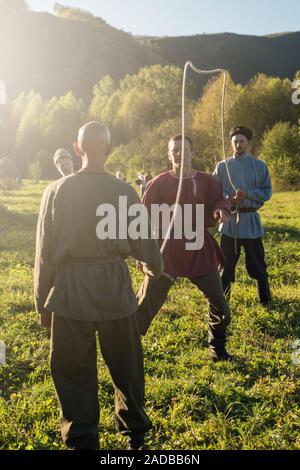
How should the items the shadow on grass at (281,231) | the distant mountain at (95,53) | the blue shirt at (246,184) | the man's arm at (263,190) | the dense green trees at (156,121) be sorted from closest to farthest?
1. the man's arm at (263,190)
2. the blue shirt at (246,184)
3. the shadow on grass at (281,231)
4. the dense green trees at (156,121)
5. the distant mountain at (95,53)

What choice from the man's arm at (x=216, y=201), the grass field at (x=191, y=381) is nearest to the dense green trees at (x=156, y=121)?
the grass field at (x=191, y=381)

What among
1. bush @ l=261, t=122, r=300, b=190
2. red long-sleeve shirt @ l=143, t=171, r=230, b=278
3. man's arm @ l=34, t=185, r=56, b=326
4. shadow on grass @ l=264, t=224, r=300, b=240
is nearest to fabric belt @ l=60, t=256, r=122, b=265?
man's arm @ l=34, t=185, r=56, b=326

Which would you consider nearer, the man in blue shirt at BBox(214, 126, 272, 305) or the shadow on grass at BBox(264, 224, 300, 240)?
the man in blue shirt at BBox(214, 126, 272, 305)

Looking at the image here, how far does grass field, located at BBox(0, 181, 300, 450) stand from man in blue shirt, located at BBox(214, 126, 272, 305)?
27.9 inches

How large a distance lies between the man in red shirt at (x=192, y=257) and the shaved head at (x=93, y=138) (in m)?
1.79

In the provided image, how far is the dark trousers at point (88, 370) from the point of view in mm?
3107

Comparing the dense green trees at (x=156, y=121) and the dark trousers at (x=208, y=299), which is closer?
the dark trousers at (x=208, y=299)

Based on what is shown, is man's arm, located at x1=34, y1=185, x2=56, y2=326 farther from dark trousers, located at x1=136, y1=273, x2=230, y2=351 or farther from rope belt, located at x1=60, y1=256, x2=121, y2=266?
dark trousers, located at x1=136, y1=273, x2=230, y2=351

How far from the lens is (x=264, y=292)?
6.64m

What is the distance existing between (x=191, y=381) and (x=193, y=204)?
1.81 metres

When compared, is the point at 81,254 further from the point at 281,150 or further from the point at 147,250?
the point at 281,150

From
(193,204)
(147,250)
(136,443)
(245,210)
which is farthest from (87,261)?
(245,210)

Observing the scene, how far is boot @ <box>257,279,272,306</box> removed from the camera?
6609mm

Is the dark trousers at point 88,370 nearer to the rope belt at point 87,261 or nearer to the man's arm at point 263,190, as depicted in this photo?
the rope belt at point 87,261
